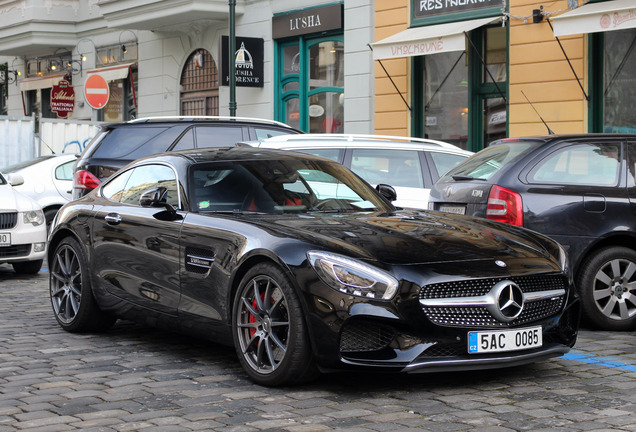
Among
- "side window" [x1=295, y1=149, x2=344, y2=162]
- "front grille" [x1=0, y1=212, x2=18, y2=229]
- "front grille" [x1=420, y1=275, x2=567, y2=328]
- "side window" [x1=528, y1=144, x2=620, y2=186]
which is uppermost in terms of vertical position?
"side window" [x1=295, y1=149, x2=344, y2=162]

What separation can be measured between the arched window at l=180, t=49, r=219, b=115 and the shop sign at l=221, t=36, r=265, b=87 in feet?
6.60

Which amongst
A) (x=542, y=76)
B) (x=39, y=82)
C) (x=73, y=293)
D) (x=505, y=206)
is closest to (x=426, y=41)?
(x=542, y=76)

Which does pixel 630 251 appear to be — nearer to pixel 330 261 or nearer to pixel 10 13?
pixel 330 261

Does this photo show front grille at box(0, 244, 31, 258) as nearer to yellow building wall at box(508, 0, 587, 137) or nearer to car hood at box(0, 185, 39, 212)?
car hood at box(0, 185, 39, 212)

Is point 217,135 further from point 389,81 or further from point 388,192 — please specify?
point 389,81

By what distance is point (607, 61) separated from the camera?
653 inches

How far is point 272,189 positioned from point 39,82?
27.4 metres

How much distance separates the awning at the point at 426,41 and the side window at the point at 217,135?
5.27 m

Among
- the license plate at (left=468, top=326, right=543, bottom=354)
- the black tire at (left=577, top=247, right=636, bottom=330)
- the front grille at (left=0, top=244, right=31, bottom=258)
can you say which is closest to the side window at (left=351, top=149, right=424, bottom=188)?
the black tire at (left=577, top=247, right=636, bottom=330)

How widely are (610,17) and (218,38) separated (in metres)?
12.2

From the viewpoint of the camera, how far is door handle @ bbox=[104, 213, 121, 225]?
24.7ft

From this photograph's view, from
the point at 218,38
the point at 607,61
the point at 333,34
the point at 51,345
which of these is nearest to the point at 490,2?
the point at 607,61

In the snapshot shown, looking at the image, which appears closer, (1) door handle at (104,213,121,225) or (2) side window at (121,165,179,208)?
(2) side window at (121,165,179,208)

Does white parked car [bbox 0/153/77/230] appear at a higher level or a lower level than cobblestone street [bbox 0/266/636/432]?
higher
